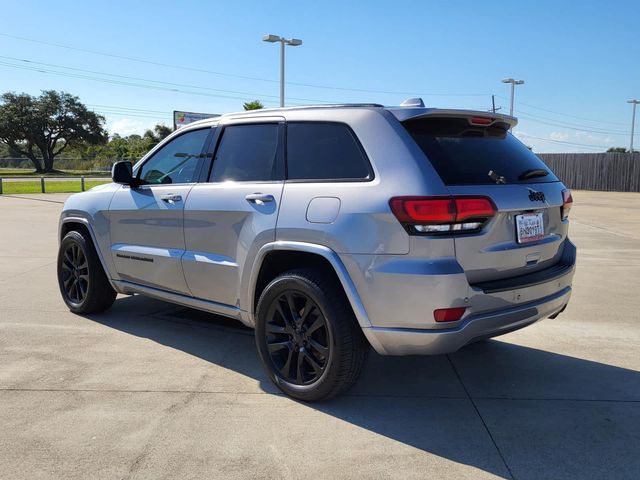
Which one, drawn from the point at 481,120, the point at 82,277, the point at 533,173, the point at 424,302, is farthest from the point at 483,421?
the point at 82,277

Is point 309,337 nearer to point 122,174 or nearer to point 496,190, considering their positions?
point 496,190

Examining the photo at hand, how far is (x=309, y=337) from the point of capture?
141 inches

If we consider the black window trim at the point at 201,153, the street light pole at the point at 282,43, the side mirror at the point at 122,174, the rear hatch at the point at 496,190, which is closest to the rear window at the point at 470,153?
the rear hatch at the point at 496,190

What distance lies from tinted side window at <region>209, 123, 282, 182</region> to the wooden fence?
95.0ft

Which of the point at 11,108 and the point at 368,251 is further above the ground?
the point at 11,108

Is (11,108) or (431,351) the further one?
(11,108)

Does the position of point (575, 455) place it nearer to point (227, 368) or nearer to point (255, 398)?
point (255, 398)

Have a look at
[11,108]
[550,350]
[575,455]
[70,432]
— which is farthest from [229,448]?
[11,108]

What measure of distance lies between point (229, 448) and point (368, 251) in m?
1.30

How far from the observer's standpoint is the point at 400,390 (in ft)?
12.8

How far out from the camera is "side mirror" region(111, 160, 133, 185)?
4840 mm

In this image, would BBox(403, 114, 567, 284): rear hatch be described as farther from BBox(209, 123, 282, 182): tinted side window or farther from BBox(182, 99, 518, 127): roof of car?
BBox(209, 123, 282, 182): tinted side window

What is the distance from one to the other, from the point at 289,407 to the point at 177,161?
2245 millimetres

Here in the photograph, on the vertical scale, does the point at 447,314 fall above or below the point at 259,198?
below
